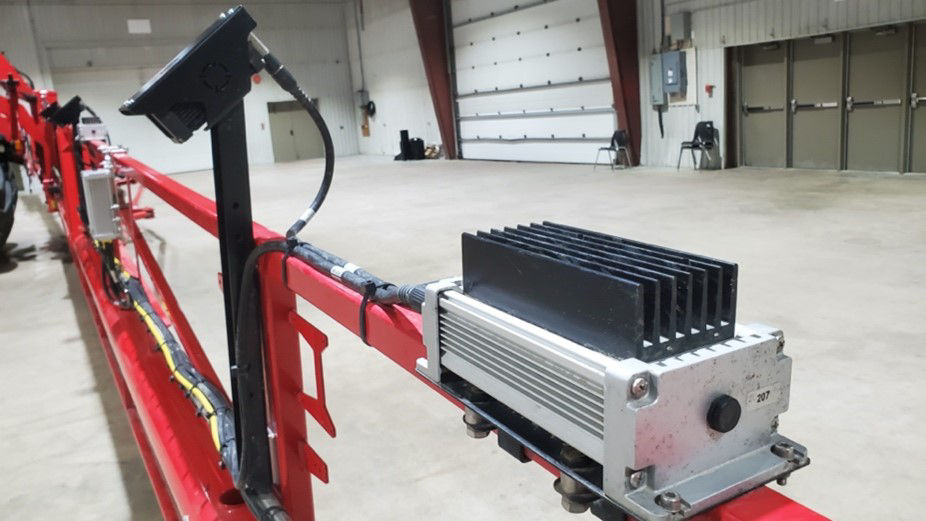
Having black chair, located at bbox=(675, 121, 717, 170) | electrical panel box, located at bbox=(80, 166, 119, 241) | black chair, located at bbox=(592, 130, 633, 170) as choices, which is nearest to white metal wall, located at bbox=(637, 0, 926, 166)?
black chair, located at bbox=(675, 121, 717, 170)

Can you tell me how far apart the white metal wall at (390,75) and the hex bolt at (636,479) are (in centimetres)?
1881

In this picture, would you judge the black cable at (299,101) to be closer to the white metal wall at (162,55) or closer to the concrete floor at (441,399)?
the concrete floor at (441,399)

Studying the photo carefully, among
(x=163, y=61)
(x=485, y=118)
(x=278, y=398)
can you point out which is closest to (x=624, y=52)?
(x=485, y=118)

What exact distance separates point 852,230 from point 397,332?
618 cm

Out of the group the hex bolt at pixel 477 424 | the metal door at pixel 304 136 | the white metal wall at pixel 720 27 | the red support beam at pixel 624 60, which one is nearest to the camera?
the hex bolt at pixel 477 424

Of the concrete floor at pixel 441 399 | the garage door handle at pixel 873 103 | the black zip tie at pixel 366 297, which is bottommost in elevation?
the concrete floor at pixel 441 399

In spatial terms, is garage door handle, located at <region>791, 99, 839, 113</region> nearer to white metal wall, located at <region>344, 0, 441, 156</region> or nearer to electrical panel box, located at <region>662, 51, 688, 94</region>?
electrical panel box, located at <region>662, 51, 688, 94</region>

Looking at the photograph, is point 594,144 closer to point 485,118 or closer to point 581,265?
point 485,118

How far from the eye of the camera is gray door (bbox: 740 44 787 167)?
11.0 meters

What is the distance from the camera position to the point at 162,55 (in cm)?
1972

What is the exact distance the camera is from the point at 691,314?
0.76 m

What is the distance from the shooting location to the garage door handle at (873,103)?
31.7ft

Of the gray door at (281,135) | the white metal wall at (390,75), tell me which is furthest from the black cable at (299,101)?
the gray door at (281,135)

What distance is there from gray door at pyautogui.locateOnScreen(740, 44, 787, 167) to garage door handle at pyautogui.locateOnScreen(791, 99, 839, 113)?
0.59ft
